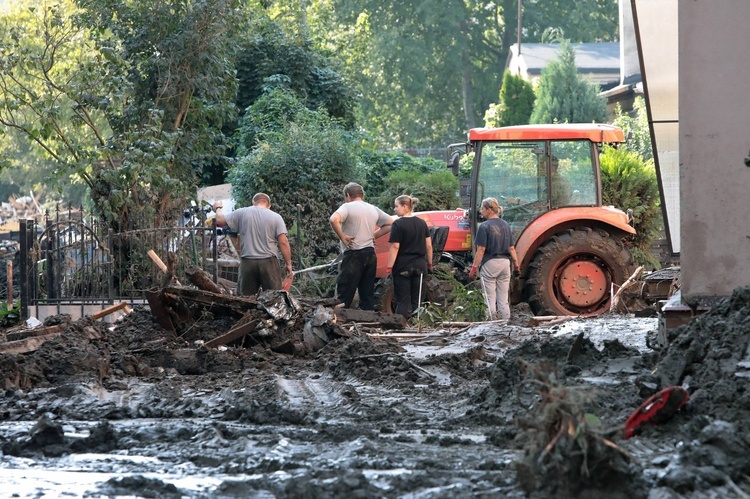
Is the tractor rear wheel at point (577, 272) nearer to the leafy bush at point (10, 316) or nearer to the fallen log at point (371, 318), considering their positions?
the fallen log at point (371, 318)

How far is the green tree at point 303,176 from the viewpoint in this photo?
811 inches

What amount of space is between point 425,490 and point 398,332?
7712 millimetres

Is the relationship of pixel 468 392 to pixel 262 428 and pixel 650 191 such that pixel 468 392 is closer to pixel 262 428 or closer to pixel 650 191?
pixel 262 428

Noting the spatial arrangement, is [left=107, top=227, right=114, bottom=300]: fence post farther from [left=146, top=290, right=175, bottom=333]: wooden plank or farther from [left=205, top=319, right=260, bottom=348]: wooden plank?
[left=205, top=319, right=260, bottom=348]: wooden plank

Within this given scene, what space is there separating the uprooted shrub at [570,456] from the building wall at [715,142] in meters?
3.25

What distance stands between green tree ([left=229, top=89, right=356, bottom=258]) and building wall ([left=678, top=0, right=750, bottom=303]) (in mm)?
12778

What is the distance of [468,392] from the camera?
7855mm

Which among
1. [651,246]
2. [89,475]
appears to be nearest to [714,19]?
[89,475]

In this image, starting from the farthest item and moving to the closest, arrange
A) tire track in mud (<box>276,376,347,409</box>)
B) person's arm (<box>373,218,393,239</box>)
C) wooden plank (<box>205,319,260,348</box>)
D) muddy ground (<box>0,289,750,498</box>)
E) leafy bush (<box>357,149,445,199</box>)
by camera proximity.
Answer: leafy bush (<box>357,149,445,199</box>)
person's arm (<box>373,218,393,239</box>)
wooden plank (<box>205,319,260,348</box>)
tire track in mud (<box>276,376,347,409</box>)
muddy ground (<box>0,289,750,498</box>)

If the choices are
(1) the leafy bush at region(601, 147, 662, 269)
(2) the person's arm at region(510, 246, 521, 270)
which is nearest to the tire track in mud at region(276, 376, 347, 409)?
(2) the person's arm at region(510, 246, 521, 270)

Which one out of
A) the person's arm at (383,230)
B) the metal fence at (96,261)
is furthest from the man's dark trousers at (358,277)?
the metal fence at (96,261)

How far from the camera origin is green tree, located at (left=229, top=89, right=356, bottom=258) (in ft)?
67.6

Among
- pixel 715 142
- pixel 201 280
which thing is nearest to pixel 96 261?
pixel 201 280

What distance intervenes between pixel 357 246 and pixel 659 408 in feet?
26.9
